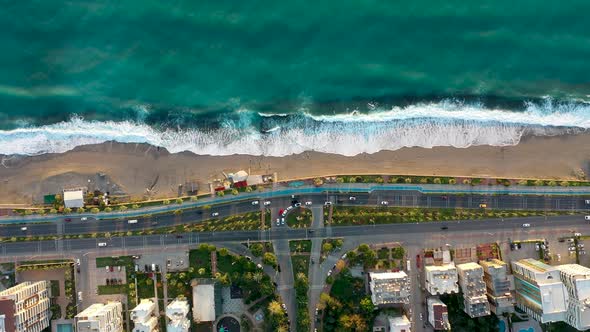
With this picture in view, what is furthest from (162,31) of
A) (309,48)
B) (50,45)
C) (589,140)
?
(589,140)

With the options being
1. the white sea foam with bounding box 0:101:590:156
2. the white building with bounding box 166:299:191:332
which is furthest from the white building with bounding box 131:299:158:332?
the white sea foam with bounding box 0:101:590:156

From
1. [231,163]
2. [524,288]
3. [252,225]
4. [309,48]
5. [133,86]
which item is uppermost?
[309,48]

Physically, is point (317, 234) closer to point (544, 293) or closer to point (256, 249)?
point (256, 249)

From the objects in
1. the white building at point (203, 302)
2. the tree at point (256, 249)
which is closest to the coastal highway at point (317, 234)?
the tree at point (256, 249)

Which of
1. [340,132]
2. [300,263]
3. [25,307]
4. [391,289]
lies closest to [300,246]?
[300,263]

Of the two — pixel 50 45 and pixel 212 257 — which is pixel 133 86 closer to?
pixel 50 45

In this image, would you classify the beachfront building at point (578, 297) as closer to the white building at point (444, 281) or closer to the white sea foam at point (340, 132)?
the white building at point (444, 281)
